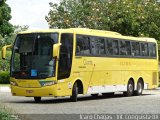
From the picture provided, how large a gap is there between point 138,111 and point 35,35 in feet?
22.9

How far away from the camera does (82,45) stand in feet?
85.8

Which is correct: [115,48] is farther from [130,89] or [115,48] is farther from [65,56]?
[65,56]

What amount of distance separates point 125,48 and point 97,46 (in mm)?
3504

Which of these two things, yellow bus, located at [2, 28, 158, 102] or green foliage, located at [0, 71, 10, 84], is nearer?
yellow bus, located at [2, 28, 158, 102]

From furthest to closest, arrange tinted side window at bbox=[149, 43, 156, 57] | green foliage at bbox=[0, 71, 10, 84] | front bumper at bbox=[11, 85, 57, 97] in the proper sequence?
green foliage at bbox=[0, 71, 10, 84], tinted side window at bbox=[149, 43, 156, 57], front bumper at bbox=[11, 85, 57, 97]

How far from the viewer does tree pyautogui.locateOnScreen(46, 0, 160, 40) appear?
50.9 m

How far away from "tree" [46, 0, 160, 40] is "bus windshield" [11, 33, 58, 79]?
25.9m

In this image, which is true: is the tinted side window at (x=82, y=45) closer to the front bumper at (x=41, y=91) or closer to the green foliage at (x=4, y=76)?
the front bumper at (x=41, y=91)

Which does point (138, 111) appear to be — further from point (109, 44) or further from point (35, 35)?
point (109, 44)

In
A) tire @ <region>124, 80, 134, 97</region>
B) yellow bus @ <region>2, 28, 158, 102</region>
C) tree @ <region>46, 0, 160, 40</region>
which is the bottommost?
tire @ <region>124, 80, 134, 97</region>

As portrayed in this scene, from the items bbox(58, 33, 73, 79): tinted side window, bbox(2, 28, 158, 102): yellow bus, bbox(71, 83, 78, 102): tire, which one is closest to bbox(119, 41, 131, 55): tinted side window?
bbox(2, 28, 158, 102): yellow bus

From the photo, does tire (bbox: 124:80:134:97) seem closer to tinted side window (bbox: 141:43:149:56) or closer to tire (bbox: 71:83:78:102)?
tinted side window (bbox: 141:43:149:56)

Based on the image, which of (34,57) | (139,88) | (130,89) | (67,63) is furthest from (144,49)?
(34,57)

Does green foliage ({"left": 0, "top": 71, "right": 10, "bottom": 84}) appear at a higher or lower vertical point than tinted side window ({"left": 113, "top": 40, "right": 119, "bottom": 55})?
lower
